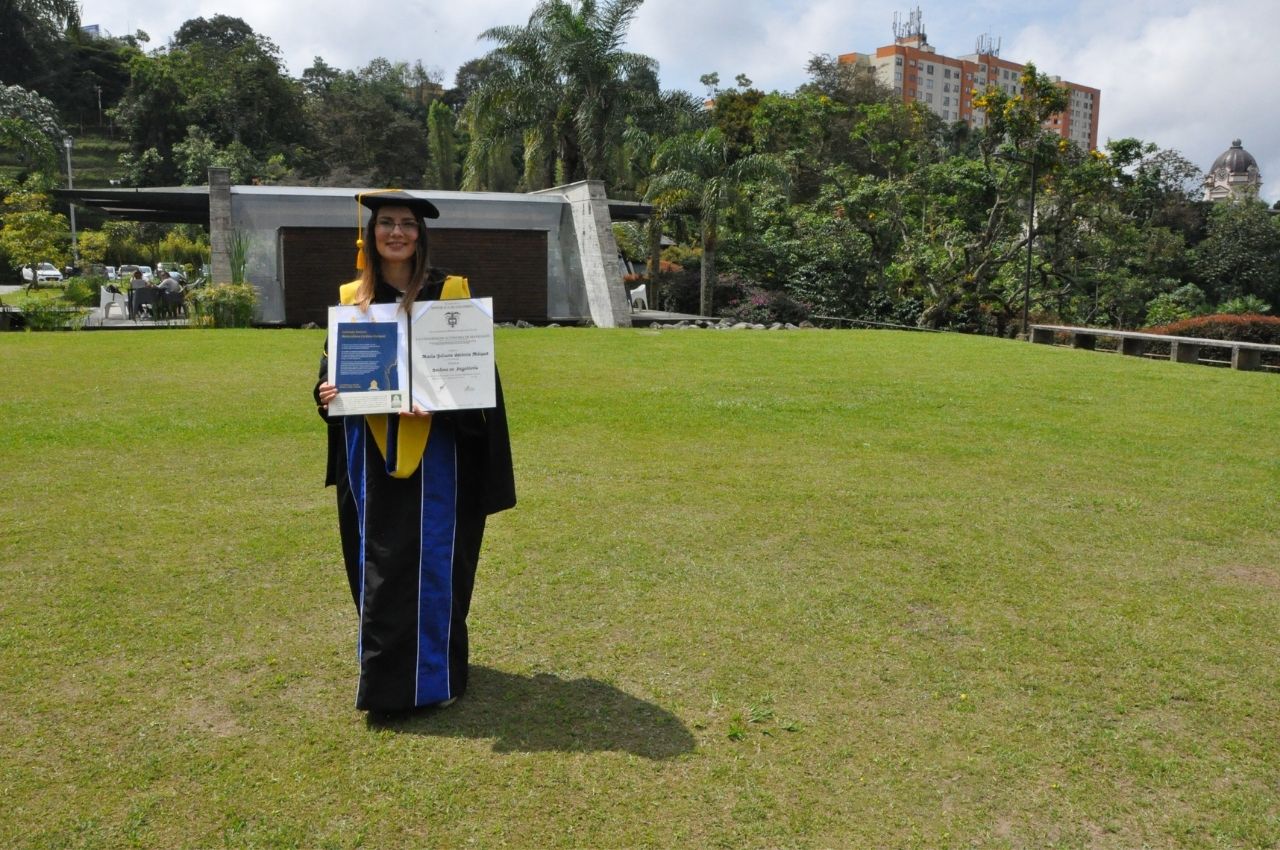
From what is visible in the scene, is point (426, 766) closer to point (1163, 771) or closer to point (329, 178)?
point (1163, 771)

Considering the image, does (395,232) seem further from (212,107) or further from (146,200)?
(212,107)

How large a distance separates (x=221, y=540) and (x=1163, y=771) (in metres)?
4.64

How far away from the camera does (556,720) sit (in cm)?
358

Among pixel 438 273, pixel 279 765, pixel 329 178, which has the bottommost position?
pixel 279 765

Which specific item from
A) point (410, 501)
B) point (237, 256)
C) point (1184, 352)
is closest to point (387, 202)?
point (410, 501)

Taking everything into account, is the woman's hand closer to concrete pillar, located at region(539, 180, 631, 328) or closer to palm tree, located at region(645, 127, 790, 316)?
concrete pillar, located at region(539, 180, 631, 328)

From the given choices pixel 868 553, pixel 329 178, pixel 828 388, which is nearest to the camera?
pixel 868 553

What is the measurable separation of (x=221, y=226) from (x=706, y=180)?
12.4m

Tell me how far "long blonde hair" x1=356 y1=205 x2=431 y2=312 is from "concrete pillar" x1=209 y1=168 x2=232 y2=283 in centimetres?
1960

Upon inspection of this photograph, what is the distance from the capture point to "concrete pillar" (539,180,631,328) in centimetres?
2359

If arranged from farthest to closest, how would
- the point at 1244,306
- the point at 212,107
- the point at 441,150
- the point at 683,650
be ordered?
the point at 212,107
the point at 441,150
the point at 1244,306
the point at 683,650

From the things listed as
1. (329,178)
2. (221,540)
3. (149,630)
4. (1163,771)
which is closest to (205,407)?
(221,540)

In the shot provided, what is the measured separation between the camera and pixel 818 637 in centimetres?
436

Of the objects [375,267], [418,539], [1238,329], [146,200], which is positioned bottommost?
[418,539]
